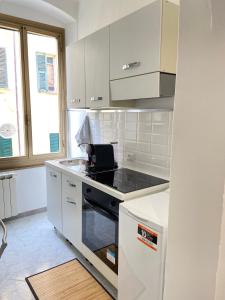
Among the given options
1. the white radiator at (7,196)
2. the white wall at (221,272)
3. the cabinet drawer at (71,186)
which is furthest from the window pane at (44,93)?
the white wall at (221,272)

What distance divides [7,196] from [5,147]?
24.2 inches

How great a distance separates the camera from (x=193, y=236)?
858 millimetres

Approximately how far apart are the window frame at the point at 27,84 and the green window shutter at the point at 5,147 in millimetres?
68

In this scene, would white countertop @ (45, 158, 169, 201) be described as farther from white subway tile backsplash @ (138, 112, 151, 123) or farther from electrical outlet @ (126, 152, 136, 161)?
white subway tile backsplash @ (138, 112, 151, 123)

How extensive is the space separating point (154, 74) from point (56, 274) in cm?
138

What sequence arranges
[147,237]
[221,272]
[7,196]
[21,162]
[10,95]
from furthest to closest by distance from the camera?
[21,162], [10,95], [7,196], [147,237], [221,272]

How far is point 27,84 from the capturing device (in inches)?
116

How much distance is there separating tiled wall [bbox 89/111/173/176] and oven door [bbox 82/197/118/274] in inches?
25.3

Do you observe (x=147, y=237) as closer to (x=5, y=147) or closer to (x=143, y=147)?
(x=143, y=147)

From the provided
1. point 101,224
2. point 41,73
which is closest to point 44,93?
point 41,73

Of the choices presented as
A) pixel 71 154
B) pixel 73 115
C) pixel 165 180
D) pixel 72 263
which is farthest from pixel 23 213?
pixel 165 180

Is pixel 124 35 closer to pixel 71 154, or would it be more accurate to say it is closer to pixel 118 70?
pixel 118 70

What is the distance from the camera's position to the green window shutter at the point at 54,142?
129 inches

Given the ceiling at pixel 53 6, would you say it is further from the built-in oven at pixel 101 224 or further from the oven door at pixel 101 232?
the oven door at pixel 101 232
